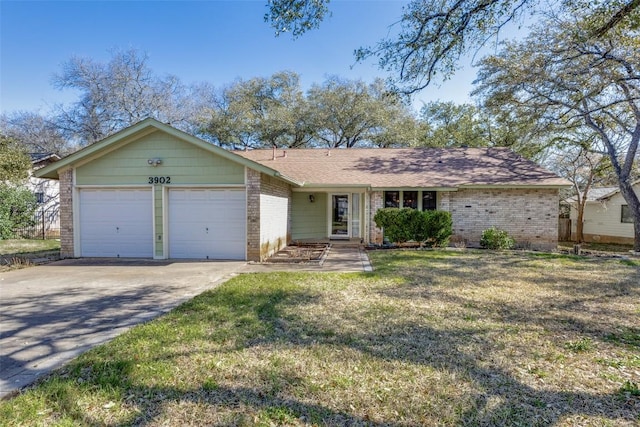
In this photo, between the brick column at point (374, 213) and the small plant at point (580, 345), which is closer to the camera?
the small plant at point (580, 345)

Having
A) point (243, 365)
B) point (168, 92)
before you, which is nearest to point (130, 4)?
point (243, 365)

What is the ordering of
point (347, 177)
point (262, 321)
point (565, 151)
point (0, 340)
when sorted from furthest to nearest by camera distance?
point (565, 151)
point (347, 177)
point (262, 321)
point (0, 340)

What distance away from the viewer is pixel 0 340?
4016 mm

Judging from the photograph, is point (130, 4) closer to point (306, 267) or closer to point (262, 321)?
point (306, 267)

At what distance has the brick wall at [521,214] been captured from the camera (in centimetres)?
1350

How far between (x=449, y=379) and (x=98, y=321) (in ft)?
15.3

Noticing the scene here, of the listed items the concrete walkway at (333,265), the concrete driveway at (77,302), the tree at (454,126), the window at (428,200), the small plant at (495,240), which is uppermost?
the tree at (454,126)

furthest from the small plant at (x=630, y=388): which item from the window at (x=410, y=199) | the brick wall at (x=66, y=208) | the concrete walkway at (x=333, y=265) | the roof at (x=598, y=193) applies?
the roof at (x=598, y=193)

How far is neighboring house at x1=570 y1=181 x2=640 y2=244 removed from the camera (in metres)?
18.5

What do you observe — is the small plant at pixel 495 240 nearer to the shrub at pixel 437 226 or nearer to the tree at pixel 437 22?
the shrub at pixel 437 226

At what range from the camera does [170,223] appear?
9.79m

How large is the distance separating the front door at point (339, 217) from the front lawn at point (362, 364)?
880 centimetres

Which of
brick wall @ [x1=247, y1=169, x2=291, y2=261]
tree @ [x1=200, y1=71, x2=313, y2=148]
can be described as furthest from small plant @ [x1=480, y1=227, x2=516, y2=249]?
tree @ [x1=200, y1=71, x2=313, y2=148]

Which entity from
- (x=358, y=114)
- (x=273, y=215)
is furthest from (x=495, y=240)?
(x=358, y=114)
